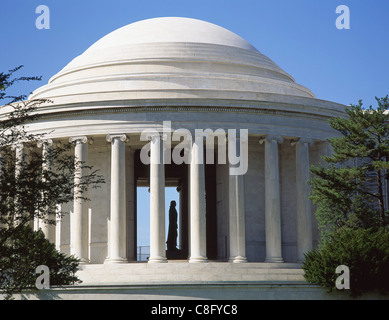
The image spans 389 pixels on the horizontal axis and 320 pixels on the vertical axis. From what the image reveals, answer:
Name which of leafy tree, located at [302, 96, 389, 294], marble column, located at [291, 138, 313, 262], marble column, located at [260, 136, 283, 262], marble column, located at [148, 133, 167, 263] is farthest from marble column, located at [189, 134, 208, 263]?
leafy tree, located at [302, 96, 389, 294]

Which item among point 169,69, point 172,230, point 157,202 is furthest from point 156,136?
point 172,230

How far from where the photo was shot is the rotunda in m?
72.5

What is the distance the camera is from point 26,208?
43.0m

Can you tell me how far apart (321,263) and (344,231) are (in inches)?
180

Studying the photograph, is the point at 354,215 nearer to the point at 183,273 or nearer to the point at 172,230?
the point at 183,273

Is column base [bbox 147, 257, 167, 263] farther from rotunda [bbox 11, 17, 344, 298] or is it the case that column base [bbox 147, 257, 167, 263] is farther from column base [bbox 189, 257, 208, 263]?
column base [bbox 189, 257, 208, 263]

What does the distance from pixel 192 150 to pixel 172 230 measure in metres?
15.1

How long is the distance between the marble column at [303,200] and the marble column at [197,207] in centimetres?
989

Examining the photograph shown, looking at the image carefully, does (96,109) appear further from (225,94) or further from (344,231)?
(344,231)

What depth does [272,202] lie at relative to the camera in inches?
2940

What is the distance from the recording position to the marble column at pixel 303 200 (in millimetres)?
76000
